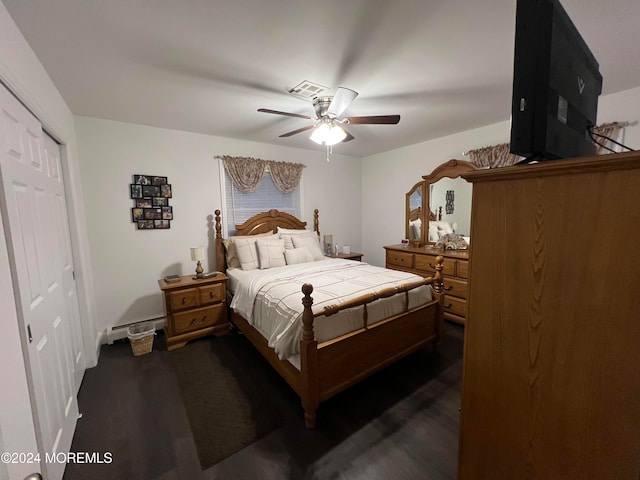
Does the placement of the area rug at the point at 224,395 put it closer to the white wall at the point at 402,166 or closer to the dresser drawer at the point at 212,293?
the dresser drawer at the point at 212,293

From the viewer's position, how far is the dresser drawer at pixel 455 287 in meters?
3.11

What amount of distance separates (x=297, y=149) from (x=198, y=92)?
2085 millimetres

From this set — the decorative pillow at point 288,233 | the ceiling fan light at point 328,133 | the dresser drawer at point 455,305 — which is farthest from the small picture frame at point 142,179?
the dresser drawer at point 455,305

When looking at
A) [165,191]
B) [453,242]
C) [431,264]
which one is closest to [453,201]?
[453,242]

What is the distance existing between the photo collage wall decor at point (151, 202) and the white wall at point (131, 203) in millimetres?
60

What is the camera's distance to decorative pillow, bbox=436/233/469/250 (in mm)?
3570

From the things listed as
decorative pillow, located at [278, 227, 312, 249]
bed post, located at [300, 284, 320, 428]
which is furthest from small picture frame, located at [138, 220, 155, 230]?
bed post, located at [300, 284, 320, 428]

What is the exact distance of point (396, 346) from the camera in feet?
7.50

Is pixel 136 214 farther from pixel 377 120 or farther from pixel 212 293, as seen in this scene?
Answer: pixel 377 120

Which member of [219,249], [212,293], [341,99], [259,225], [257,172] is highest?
[341,99]

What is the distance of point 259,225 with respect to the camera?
12.6 feet

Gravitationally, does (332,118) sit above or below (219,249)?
above

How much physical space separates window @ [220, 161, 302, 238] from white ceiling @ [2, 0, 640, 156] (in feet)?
3.75

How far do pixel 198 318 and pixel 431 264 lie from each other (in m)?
2.93
